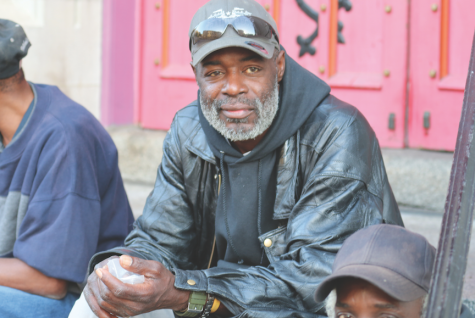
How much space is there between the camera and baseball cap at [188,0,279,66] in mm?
2400

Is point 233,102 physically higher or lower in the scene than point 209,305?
higher

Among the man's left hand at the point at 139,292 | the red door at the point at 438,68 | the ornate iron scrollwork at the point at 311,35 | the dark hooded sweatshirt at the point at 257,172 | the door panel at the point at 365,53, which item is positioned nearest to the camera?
the man's left hand at the point at 139,292

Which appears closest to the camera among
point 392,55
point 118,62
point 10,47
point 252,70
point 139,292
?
point 139,292

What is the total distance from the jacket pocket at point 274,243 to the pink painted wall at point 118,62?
144 inches

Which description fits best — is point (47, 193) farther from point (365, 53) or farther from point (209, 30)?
point (365, 53)

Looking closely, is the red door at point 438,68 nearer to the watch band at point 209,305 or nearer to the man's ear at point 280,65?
the man's ear at point 280,65

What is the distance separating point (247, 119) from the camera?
2488 millimetres

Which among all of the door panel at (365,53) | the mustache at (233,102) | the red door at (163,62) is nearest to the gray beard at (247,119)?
the mustache at (233,102)

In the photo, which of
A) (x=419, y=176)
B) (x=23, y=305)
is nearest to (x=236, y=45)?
(x=23, y=305)

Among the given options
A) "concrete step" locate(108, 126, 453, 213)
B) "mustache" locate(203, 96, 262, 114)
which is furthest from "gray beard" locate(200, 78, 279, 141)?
"concrete step" locate(108, 126, 453, 213)

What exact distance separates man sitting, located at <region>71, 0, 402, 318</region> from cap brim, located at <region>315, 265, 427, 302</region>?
504 mm

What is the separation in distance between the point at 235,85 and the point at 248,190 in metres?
0.43

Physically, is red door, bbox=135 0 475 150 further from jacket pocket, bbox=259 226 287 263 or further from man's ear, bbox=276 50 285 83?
jacket pocket, bbox=259 226 287 263

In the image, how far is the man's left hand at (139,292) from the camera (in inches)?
84.5
